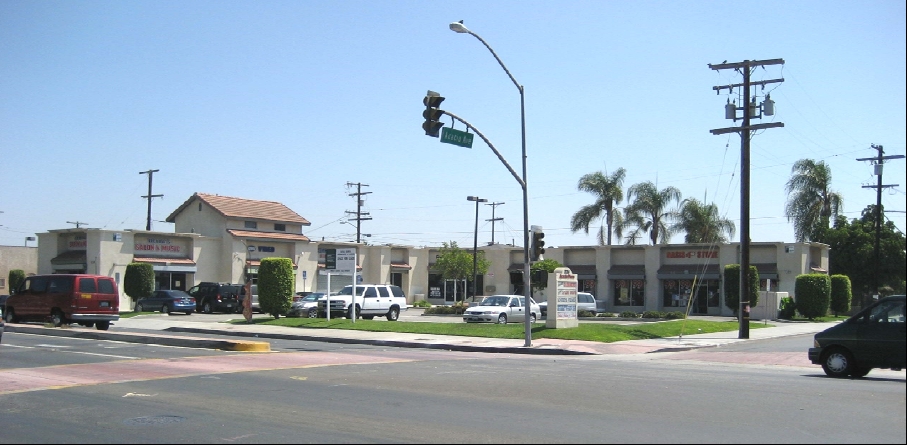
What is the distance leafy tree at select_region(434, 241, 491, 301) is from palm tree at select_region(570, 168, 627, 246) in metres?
8.17

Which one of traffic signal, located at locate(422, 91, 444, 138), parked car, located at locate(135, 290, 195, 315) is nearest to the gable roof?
parked car, located at locate(135, 290, 195, 315)

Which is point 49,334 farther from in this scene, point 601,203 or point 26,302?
point 601,203

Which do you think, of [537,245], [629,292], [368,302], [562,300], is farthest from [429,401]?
[629,292]

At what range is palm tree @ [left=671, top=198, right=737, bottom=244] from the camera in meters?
59.5

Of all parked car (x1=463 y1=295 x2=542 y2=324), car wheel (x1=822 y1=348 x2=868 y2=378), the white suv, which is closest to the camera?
car wheel (x1=822 y1=348 x2=868 y2=378)

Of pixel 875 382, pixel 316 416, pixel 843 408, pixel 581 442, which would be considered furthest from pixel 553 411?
pixel 875 382

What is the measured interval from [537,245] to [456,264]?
115ft

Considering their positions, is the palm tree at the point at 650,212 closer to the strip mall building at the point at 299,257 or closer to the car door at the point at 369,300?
the strip mall building at the point at 299,257

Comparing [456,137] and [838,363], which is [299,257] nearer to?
[456,137]

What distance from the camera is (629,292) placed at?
185 feet

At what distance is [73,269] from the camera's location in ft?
159

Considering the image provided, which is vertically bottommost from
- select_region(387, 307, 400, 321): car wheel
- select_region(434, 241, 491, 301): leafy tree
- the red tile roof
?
select_region(387, 307, 400, 321): car wheel

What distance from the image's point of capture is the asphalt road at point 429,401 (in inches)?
361

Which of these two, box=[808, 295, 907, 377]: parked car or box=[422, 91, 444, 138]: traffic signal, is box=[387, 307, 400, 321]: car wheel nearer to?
box=[422, 91, 444, 138]: traffic signal
